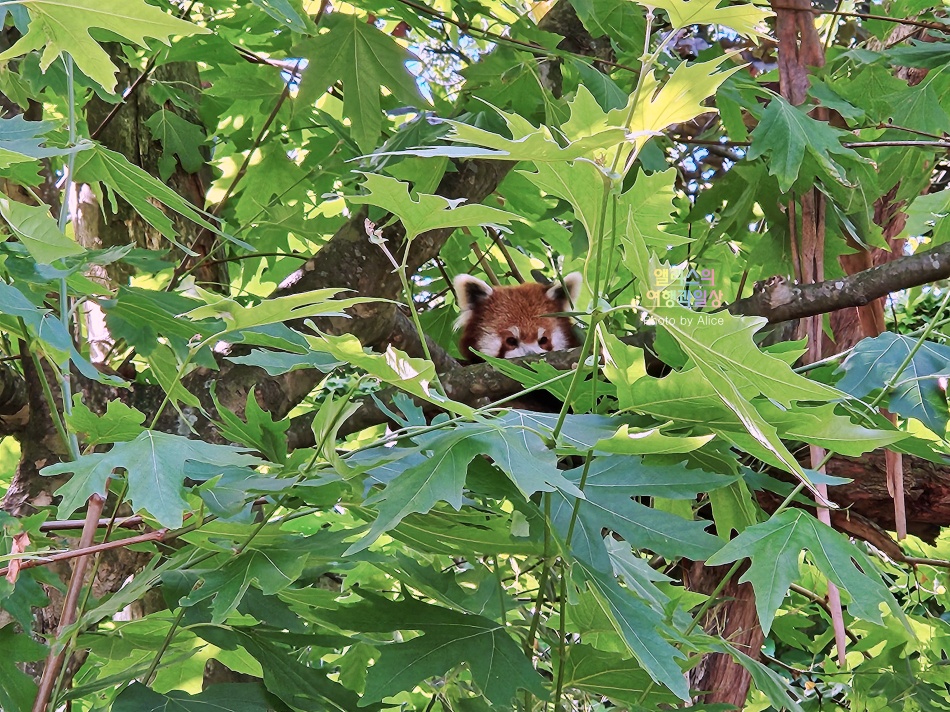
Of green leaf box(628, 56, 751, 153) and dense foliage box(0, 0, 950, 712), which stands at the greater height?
green leaf box(628, 56, 751, 153)

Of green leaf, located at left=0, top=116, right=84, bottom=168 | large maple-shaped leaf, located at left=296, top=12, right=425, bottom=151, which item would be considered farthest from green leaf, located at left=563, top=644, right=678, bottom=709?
large maple-shaped leaf, located at left=296, top=12, right=425, bottom=151

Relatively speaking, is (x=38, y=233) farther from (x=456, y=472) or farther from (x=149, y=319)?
(x=456, y=472)

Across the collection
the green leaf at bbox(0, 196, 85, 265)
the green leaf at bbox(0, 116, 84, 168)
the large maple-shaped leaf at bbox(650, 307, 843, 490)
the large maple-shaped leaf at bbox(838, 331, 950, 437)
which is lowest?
the large maple-shaped leaf at bbox(838, 331, 950, 437)

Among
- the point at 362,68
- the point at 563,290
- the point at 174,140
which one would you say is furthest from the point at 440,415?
the point at 563,290

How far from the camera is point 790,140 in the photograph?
1784 millimetres

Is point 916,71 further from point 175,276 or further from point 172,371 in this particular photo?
point 172,371

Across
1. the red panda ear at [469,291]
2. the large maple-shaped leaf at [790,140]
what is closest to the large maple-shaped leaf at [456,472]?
the large maple-shaped leaf at [790,140]

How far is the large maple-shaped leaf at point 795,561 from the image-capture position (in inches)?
39.7

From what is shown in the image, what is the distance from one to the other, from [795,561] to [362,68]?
1387 millimetres

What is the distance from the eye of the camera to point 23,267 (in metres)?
1.08

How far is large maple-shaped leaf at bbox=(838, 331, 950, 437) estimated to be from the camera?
1229 millimetres

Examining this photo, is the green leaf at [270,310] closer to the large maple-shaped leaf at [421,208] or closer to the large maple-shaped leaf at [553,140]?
the large maple-shaped leaf at [421,208]

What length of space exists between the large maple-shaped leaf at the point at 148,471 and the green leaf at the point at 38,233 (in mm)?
253

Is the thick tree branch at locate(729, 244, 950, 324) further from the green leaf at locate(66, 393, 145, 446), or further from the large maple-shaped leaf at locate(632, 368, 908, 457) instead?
the green leaf at locate(66, 393, 145, 446)
